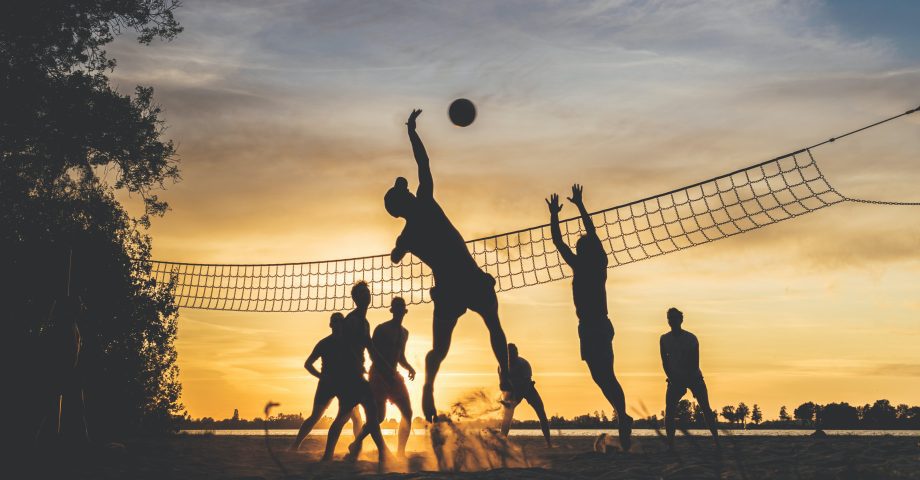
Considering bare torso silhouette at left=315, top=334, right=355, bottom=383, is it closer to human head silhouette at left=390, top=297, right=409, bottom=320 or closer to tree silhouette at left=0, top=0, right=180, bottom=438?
human head silhouette at left=390, top=297, right=409, bottom=320

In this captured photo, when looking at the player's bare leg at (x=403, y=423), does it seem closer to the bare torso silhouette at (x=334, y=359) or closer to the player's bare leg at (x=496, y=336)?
the bare torso silhouette at (x=334, y=359)

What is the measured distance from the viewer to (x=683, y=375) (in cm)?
812

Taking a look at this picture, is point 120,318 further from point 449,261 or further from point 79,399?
point 449,261

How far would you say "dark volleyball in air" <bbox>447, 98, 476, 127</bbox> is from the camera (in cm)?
873

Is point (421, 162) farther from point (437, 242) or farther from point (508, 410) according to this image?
point (508, 410)

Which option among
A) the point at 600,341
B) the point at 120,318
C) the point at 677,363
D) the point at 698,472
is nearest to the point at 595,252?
the point at 600,341

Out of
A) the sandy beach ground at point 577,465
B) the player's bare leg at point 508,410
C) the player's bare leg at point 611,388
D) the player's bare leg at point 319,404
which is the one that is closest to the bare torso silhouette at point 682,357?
the player's bare leg at point 611,388

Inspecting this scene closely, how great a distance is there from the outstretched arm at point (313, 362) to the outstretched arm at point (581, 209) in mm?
3023

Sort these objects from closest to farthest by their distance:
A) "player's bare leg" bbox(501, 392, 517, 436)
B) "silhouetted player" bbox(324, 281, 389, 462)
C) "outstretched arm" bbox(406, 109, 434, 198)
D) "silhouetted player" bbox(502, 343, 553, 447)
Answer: "outstretched arm" bbox(406, 109, 434, 198)
"silhouetted player" bbox(324, 281, 389, 462)
"player's bare leg" bbox(501, 392, 517, 436)
"silhouetted player" bbox(502, 343, 553, 447)

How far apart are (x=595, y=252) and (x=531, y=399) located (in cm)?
324

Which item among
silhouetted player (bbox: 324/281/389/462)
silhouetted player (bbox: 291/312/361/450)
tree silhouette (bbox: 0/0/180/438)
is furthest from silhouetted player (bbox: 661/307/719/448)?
tree silhouette (bbox: 0/0/180/438)

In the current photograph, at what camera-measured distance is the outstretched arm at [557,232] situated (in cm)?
796

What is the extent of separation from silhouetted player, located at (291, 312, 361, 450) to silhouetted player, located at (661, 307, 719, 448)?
3.23 m

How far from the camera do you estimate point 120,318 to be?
17.8 metres
